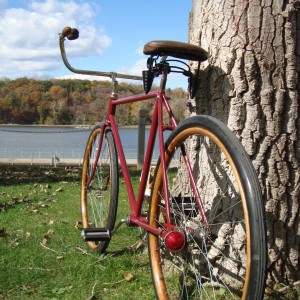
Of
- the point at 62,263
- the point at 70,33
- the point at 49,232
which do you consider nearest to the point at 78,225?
the point at 49,232

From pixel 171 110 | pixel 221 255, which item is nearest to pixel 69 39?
pixel 171 110

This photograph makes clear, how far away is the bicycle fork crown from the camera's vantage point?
2.24 meters

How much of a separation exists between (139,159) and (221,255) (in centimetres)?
944

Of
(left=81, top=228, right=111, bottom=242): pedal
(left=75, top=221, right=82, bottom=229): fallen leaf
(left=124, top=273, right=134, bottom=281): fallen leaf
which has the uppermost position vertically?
(left=81, top=228, right=111, bottom=242): pedal

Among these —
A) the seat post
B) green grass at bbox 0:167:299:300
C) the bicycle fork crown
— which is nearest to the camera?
the bicycle fork crown

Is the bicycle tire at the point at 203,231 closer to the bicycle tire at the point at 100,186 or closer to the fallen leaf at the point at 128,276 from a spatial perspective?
the fallen leaf at the point at 128,276

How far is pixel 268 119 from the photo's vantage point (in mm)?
2557

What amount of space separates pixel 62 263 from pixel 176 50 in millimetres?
1744

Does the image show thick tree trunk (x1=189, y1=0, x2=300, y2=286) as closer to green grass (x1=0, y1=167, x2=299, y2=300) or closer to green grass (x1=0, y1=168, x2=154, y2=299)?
green grass (x1=0, y1=167, x2=299, y2=300)

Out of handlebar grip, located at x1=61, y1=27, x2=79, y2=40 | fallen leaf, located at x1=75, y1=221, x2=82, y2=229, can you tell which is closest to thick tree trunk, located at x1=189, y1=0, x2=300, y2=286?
handlebar grip, located at x1=61, y1=27, x2=79, y2=40

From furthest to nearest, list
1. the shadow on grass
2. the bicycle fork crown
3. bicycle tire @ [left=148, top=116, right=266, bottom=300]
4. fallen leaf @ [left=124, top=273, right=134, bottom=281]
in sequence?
the shadow on grass
fallen leaf @ [left=124, top=273, right=134, bottom=281]
bicycle tire @ [left=148, top=116, right=266, bottom=300]
the bicycle fork crown

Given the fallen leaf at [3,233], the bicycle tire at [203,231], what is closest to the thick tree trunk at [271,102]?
the bicycle tire at [203,231]

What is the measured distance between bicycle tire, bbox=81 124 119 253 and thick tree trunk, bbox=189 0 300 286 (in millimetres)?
1158

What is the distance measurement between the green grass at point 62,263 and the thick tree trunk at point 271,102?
2.76 feet
